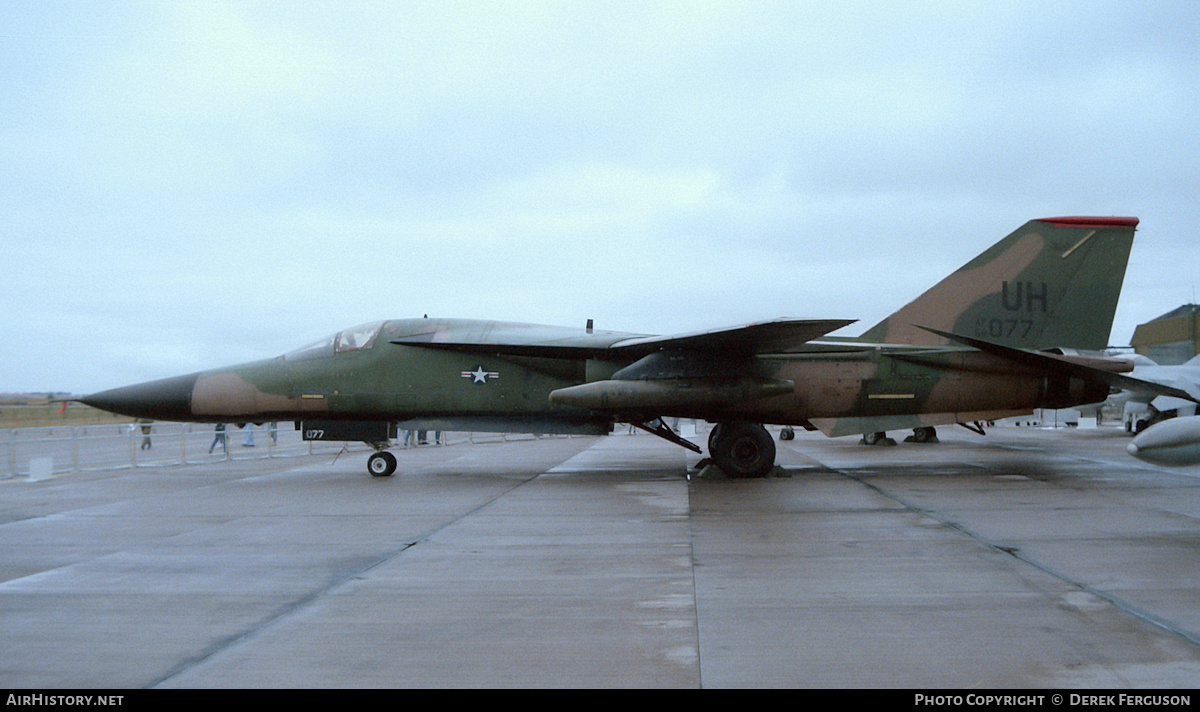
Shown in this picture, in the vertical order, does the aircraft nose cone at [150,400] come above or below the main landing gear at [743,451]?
above

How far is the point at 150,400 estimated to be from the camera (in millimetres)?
11906

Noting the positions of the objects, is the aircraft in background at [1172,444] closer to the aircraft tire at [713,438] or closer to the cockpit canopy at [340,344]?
the aircraft tire at [713,438]

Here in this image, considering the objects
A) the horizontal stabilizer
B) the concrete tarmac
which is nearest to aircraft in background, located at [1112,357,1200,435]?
the horizontal stabilizer

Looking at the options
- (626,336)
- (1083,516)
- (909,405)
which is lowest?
(1083,516)

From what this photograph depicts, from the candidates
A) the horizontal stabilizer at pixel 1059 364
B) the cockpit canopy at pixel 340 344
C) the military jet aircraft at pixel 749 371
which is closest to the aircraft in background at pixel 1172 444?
the horizontal stabilizer at pixel 1059 364

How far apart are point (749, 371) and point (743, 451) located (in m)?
1.20

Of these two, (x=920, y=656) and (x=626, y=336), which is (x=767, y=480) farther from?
(x=920, y=656)

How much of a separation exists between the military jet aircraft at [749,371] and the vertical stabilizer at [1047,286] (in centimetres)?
2

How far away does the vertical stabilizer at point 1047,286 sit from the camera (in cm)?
1192

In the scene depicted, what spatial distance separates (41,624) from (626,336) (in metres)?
8.73

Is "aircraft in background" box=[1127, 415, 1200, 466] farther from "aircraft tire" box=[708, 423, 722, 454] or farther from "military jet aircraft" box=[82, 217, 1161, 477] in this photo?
"aircraft tire" box=[708, 423, 722, 454]

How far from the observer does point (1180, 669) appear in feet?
11.0
